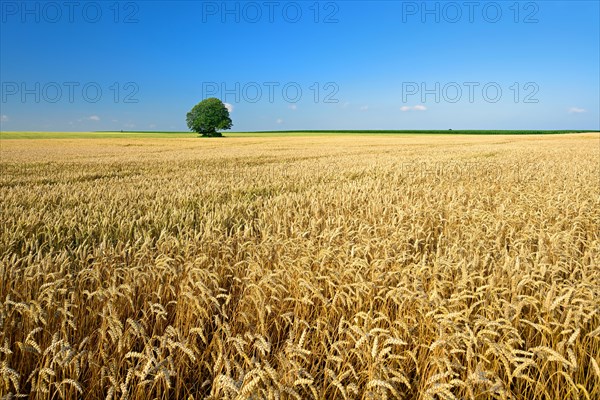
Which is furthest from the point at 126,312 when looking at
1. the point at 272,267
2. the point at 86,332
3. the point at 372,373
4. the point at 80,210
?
the point at 80,210

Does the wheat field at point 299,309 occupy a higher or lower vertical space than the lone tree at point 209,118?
lower

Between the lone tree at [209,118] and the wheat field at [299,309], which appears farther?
the lone tree at [209,118]

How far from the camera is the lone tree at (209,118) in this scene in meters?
82.9

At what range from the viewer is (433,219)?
191 inches

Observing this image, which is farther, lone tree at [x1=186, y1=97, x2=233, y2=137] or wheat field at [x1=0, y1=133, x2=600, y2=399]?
lone tree at [x1=186, y1=97, x2=233, y2=137]

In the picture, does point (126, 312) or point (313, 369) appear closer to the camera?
point (313, 369)

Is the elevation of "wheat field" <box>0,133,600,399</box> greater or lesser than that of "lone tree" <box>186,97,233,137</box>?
lesser

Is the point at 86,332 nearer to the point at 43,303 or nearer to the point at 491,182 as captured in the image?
the point at 43,303

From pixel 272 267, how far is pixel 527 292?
76.0 inches

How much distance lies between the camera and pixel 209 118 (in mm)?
82688

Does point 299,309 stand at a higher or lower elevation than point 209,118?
lower

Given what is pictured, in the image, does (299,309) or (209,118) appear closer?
(299,309)

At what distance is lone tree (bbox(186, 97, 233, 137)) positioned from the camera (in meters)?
82.9

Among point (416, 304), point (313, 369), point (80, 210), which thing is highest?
point (80, 210)
